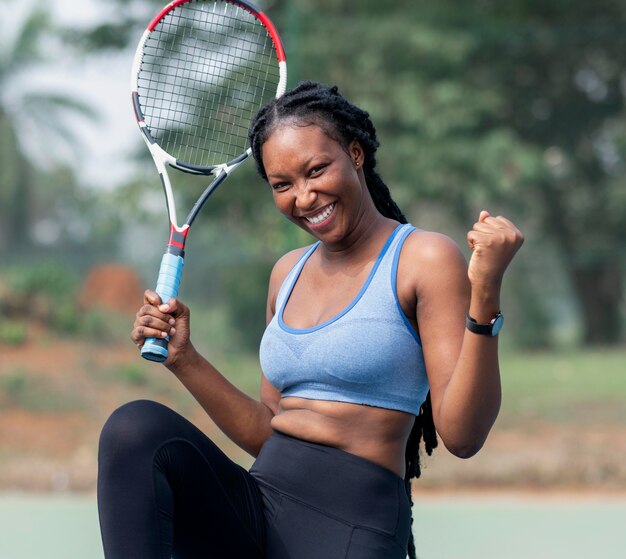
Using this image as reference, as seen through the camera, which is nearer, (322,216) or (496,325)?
(496,325)

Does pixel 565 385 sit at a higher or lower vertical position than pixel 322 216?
higher

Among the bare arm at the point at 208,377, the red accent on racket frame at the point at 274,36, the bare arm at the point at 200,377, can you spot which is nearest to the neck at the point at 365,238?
the bare arm at the point at 208,377

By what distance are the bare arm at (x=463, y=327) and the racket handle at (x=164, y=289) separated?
20.9 inches

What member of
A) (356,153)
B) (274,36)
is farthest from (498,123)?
(356,153)

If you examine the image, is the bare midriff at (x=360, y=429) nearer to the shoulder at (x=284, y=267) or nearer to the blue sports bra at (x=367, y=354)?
the blue sports bra at (x=367, y=354)

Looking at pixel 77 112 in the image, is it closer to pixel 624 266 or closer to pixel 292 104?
pixel 624 266

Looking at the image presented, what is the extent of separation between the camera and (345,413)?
2.20 metres

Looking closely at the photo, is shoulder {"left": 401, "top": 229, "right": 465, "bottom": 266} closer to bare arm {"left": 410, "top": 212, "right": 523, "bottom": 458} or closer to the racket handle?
bare arm {"left": 410, "top": 212, "right": 523, "bottom": 458}

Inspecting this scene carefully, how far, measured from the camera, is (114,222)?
928cm

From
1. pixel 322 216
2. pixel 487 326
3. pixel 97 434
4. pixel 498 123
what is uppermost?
pixel 498 123

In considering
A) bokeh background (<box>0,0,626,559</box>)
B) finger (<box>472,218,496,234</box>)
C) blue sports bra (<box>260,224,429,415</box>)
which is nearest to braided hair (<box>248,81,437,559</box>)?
blue sports bra (<box>260,224,429,415</box>)

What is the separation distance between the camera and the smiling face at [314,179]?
2.24 metres

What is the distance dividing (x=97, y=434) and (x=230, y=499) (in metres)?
5.18

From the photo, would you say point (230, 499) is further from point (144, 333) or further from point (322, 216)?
point (322, 216)
